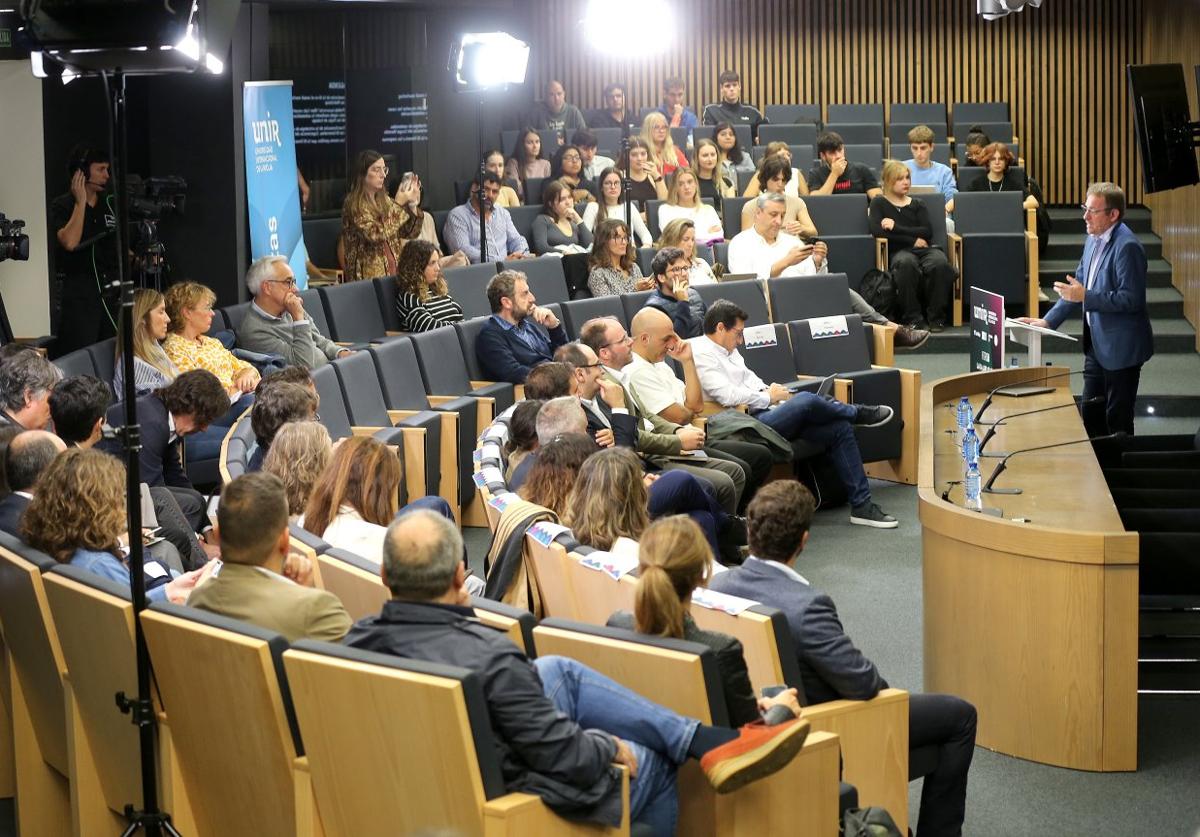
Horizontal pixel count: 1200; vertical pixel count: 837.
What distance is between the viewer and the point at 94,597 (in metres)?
3.04

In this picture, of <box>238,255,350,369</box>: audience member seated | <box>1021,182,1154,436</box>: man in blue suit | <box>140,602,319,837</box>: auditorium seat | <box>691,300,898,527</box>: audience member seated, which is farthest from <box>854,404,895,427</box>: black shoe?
<box>140,602,319,837</box>: auditorium seat

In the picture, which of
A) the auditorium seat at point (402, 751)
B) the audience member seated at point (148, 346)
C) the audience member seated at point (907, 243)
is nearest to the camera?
the auditorium seat at point (402, 751)

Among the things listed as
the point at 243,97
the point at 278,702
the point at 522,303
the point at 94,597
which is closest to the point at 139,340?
the point at 522,303

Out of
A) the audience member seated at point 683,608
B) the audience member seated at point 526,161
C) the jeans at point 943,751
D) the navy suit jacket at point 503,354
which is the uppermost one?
the audience member seated at point 526,161

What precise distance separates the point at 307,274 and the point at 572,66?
21.4 feet

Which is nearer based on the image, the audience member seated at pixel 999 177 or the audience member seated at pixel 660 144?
the audience member seated at pixel 660 144

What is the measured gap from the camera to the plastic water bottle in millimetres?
4421

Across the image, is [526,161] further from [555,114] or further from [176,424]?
[176,424]

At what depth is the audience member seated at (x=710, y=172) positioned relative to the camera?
34.7ft

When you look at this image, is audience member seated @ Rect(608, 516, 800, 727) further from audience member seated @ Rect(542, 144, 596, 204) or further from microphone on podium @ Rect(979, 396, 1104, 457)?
audience member seated @ Rect(542, 144, 596, 204)

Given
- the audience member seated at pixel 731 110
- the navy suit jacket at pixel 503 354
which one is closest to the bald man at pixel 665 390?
the navy suit jacket at pixel 503 354

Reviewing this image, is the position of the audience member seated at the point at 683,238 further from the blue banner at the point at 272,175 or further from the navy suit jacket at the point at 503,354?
the blue banner at the point at 272,175

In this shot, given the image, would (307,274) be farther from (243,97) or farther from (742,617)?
(742,617)

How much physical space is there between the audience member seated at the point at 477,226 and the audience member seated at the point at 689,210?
94cm
